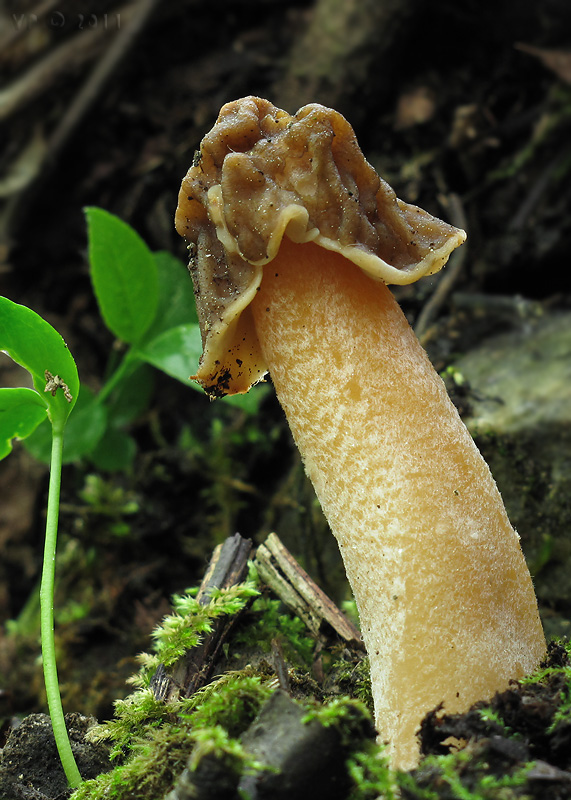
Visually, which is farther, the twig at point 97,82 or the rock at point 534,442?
the twig at point 97,82

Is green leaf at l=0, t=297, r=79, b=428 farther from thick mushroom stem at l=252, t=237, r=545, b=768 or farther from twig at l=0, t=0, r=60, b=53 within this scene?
twig at l=0, t=0, r=60, b=53

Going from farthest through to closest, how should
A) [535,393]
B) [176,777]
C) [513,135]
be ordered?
1. [513,135]
2. [535,393]
3. [176,777]

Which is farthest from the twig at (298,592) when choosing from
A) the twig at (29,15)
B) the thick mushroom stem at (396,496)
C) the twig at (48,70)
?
the twig at (29,15)

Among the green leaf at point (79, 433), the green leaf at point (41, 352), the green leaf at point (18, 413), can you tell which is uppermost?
the green leaf at point (41, 352)

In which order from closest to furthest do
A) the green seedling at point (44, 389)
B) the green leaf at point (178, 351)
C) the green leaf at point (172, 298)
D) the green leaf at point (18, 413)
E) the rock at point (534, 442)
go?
the green seedling at point (44, 389) → the green leaf at point (18, 413) → the rock at point (534, 442) → the green leaf at point (178, 351) → the green leaf at point (172, 298)

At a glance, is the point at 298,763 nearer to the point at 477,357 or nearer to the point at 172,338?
the point at 172,338

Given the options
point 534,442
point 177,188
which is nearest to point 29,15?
point 177,188

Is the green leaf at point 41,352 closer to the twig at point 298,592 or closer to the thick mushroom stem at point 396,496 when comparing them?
the thick mushroom stem at point 396,496

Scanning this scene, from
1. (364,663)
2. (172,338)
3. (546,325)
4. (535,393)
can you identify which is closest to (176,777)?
(364,663)
